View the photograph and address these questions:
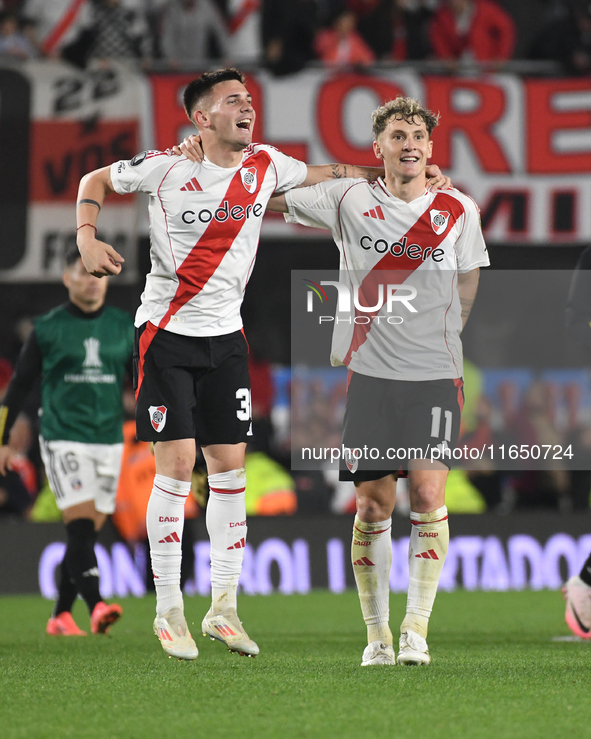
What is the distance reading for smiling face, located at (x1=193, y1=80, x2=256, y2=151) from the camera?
4.72 m

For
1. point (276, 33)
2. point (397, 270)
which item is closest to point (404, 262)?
point (397, 270)

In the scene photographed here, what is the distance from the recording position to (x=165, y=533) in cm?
466

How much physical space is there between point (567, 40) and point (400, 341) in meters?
7.40

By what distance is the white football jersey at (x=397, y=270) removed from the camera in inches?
189

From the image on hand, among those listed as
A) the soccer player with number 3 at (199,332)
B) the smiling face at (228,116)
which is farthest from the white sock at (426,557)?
the smiling face at (228,116)

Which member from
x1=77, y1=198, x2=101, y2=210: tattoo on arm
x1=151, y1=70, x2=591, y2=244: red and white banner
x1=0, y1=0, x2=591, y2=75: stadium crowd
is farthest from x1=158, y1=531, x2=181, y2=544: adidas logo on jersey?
x1=0, y1=0, x2=591, y2=75: stadium crowd

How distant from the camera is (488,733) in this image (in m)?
3.12

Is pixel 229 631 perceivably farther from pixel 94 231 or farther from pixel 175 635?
pixel 94 231

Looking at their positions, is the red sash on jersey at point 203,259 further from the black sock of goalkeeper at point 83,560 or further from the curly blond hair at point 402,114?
the black sock of goalkeeper at point 83,560

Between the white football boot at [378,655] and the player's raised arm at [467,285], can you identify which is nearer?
the white football boot at [378,655]

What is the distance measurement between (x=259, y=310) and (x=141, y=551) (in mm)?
5292

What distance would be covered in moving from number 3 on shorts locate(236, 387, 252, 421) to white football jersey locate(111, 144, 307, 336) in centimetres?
27

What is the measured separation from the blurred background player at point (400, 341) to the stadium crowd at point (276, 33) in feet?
20.5

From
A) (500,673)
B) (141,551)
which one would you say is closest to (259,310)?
(141,551)
